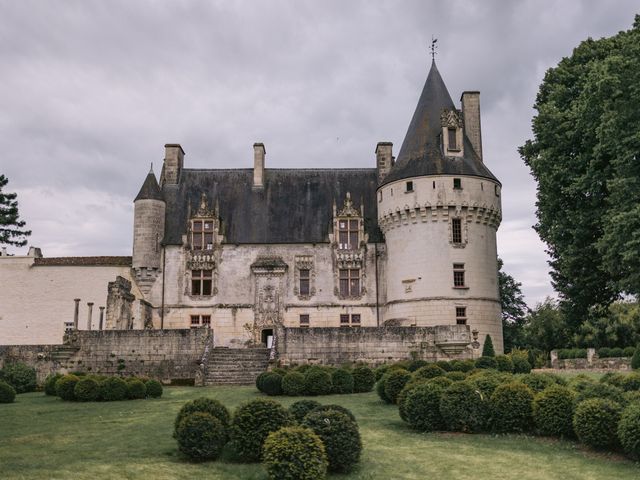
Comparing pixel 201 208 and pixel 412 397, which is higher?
pixel 201 208

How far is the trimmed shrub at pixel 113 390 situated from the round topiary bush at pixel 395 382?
885 cm

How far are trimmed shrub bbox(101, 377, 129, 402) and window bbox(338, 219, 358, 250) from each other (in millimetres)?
18869

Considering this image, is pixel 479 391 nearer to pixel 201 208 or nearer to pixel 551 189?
pixel 551 189

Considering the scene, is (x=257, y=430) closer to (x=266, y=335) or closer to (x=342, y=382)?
(x=342, y=382)

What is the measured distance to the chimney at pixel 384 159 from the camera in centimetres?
4206

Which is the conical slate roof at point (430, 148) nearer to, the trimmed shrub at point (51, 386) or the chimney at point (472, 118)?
the chimney at point (472, 118)

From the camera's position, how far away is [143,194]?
40.1 metres

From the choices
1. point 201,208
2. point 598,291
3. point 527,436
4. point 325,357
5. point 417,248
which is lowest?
point 527,436

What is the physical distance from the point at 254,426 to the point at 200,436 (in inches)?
36.8

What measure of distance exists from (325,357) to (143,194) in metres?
15.7

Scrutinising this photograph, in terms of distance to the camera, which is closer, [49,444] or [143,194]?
[49,444]

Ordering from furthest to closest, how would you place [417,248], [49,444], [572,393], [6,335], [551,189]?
[6,335], [417,248], [551,189], [572,393], [49,444]

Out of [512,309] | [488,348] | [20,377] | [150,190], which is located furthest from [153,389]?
[512,309]

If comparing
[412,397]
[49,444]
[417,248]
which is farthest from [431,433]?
[417,248]
